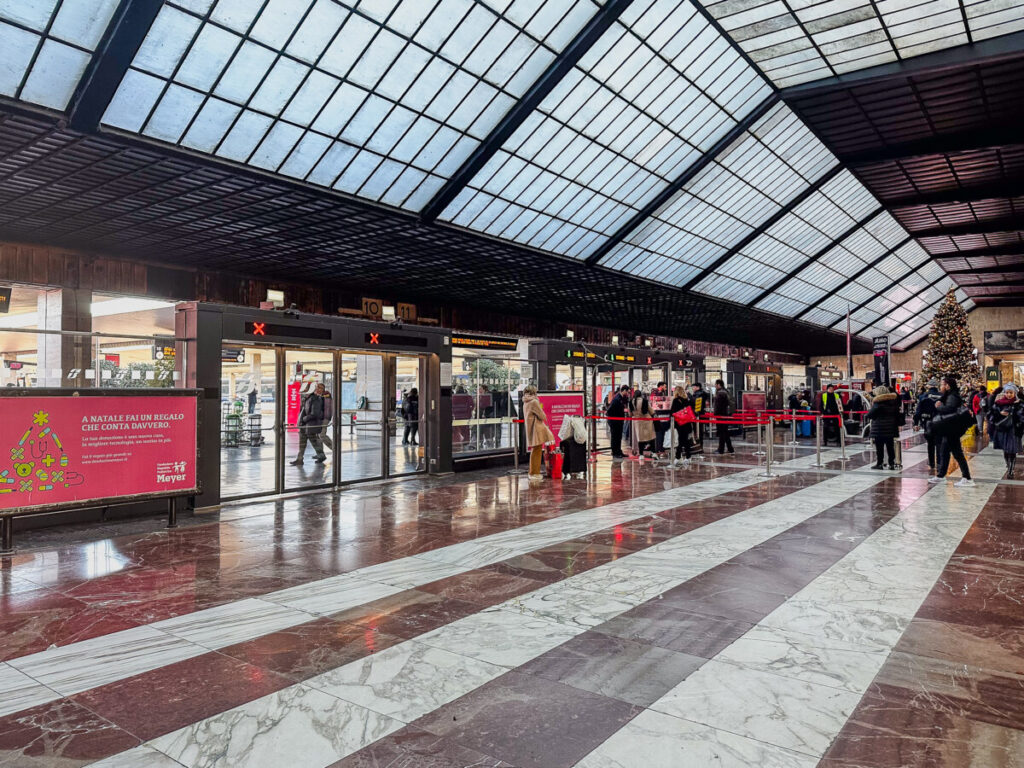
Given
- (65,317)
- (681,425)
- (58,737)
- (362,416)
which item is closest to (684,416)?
(681,425)

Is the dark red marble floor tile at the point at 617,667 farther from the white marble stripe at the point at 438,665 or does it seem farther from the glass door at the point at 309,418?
the glass door at the point at 309,418

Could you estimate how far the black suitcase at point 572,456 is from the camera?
42.5 ft

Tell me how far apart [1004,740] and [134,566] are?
667 cm

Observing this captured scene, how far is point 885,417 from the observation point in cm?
1316

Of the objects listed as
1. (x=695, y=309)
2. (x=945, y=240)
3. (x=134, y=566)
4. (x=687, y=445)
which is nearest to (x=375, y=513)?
(x=134, y=566)

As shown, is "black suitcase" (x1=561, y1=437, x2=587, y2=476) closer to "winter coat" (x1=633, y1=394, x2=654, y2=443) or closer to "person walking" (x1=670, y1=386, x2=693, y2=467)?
"person walking" (x1=670, y1=386, x2=693, y2=467)

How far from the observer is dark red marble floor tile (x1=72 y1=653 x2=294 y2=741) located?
3326 mm

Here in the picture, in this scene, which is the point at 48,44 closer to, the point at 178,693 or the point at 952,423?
the point at 178,693

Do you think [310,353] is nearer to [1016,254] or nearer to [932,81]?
[932,81]

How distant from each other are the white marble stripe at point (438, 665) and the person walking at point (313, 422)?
21.8 ft

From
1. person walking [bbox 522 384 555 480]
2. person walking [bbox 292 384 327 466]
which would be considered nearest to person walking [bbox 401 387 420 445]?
person walking [bbox 292 384 327 466]

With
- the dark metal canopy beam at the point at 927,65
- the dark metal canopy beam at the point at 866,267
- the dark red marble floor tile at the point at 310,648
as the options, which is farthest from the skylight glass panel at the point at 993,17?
the dark metal canopy beam at the point at 866,267

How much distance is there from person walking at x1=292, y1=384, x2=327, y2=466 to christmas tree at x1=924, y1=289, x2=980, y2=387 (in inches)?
1227

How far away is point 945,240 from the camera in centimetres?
3562
